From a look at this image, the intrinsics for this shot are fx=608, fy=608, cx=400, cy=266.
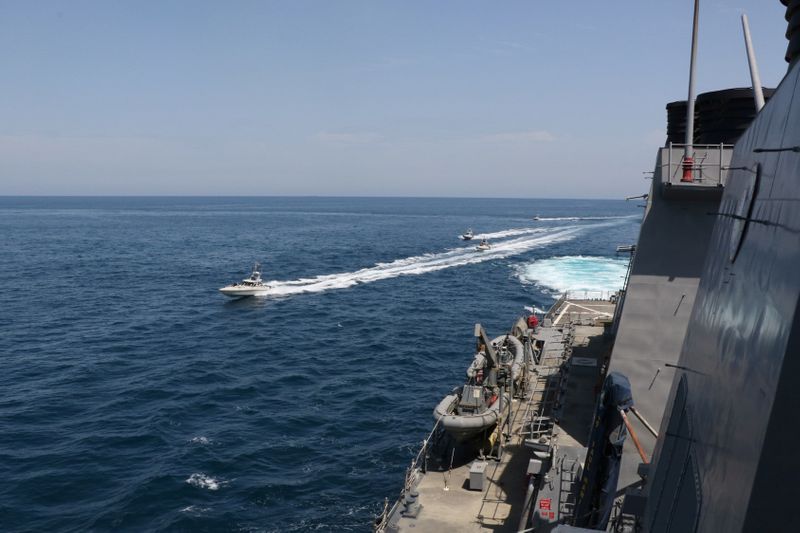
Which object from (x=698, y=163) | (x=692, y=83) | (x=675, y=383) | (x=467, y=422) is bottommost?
(x=467, y=422)

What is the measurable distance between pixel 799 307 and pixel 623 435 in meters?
8.57

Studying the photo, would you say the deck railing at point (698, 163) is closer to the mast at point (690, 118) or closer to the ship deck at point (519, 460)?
the mast at point (690, 118)

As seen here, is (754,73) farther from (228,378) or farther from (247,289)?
(247,289)

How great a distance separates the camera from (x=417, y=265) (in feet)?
309

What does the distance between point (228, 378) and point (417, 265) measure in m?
53.7

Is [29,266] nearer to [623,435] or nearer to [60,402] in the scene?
[60,402]

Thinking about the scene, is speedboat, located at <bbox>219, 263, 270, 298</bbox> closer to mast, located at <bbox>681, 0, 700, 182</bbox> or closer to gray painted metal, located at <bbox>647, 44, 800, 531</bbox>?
mast, located at <bbox>681, 0, 700, 182</bbox>

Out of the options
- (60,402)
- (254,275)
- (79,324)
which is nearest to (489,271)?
(254,275)

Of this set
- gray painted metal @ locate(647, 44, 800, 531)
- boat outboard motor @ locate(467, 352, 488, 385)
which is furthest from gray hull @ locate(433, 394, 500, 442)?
gray painted metal @ locate(647, 44, 800, 531)

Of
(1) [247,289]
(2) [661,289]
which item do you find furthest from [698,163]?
(1) [247,289]

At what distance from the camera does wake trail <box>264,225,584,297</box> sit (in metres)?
76.1

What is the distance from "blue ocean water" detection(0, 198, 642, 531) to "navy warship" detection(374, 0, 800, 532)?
6939 millimetres

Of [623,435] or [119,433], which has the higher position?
[623,435]

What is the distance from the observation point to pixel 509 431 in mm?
25734
